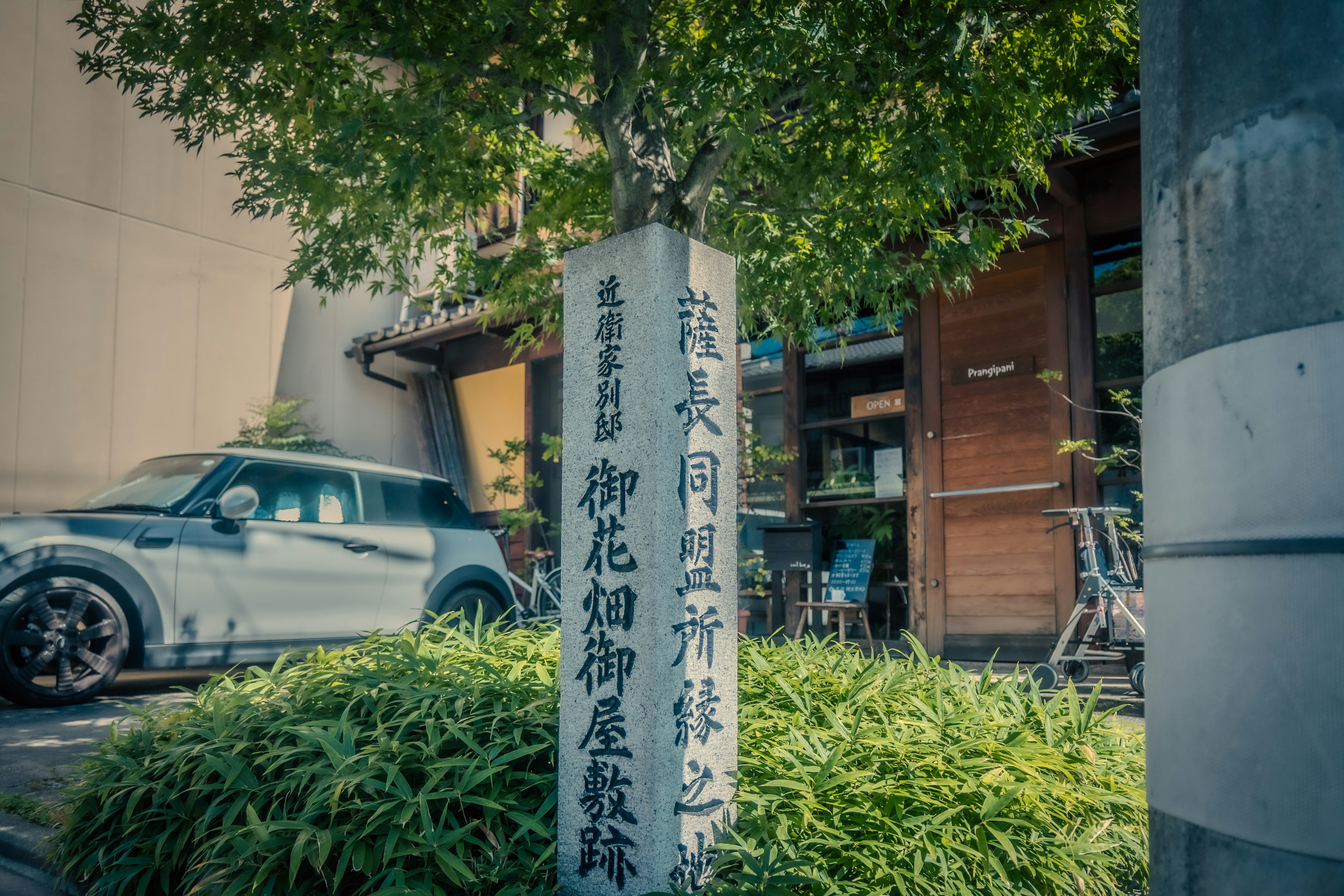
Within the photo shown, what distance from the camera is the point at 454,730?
10.6 feet

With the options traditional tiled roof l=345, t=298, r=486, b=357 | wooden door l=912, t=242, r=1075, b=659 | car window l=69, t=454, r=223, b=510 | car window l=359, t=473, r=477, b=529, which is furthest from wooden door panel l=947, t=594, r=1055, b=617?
traditional tiled roof l=345, t=298, r=486, b=357

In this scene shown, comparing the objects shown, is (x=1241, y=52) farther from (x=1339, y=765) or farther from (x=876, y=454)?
(x=876, y=454)

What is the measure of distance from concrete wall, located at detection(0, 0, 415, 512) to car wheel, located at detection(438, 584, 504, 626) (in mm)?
5276

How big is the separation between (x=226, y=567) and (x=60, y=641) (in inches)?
40.3

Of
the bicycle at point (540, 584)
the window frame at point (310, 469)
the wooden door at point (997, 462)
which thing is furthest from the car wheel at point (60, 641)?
the wooden door at point (997, 462)

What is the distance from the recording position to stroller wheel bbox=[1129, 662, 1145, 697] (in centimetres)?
557

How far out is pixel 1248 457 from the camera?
1560mm

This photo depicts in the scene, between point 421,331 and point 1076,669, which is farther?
point 421,331

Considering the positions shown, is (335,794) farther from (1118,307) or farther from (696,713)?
(1118,307)

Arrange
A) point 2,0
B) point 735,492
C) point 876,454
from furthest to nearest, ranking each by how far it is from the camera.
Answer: point 2,0 → point 876,454 → point 735,492

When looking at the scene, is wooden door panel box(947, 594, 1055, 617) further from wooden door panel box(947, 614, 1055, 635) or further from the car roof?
the car roof

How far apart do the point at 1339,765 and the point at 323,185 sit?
3.86m

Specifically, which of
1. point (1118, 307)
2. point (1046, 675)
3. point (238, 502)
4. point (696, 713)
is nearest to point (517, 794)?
point (696, 713)

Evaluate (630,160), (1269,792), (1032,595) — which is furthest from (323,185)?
(1032,595)
